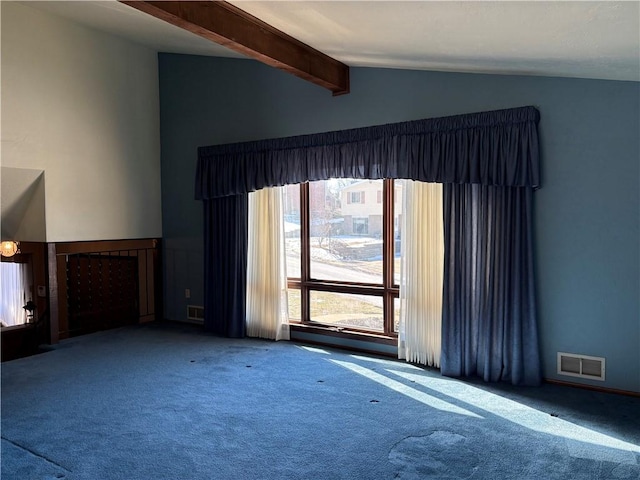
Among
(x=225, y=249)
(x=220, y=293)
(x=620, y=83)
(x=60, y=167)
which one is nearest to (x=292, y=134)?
(x=225, y=249)

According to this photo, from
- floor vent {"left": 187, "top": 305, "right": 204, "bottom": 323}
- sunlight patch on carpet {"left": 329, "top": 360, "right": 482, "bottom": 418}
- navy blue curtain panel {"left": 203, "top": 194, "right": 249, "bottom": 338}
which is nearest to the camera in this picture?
sunlight patch on carpet {"left": 329, "top": 360, "right": 482, "bottom": 418}

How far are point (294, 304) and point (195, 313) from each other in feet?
4.78

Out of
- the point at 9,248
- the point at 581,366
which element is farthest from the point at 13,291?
the point at 581,366

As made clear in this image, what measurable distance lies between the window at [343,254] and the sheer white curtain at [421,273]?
25 centimetres

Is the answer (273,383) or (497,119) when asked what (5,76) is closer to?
(273,383)

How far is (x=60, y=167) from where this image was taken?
5.20m

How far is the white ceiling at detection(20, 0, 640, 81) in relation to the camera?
227cm

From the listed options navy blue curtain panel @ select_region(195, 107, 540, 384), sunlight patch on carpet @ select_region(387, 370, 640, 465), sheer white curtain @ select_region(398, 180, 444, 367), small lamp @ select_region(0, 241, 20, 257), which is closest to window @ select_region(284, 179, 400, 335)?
sheer white curtain @ select_region(398, 180, 444, 367)

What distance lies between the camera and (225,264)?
556 cm

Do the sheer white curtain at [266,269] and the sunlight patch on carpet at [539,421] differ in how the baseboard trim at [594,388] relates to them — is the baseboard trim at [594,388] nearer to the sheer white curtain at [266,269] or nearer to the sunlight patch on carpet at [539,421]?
the sunlight patch on carpet at [539,421]

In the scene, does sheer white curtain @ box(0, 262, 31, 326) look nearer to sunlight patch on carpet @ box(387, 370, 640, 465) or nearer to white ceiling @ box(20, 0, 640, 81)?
white ceiling @ box(20, 0, 640, 81)

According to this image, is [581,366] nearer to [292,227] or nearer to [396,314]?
[396,314]

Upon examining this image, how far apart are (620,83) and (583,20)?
1.57 m

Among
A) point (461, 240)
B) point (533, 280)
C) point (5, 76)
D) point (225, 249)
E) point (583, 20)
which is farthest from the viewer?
point (225, 249)
